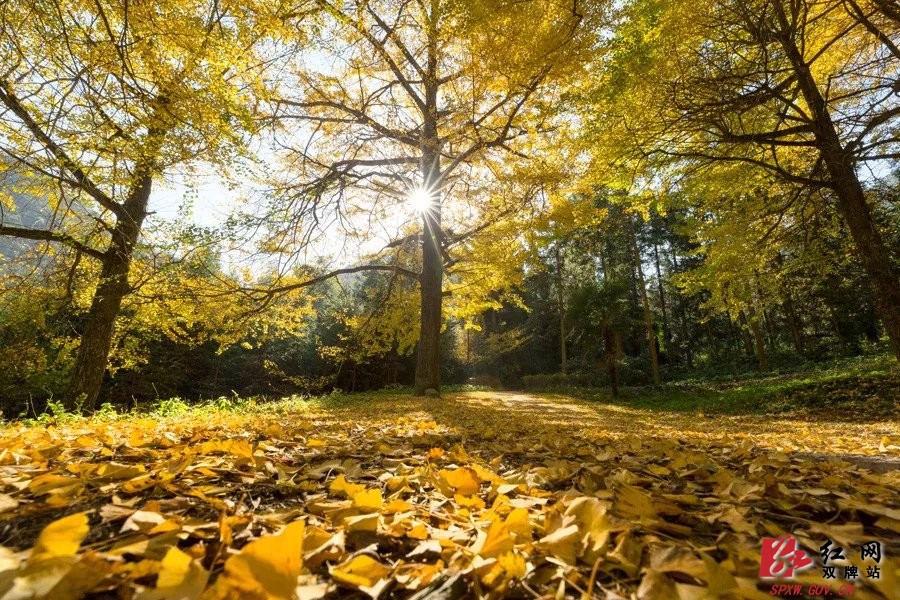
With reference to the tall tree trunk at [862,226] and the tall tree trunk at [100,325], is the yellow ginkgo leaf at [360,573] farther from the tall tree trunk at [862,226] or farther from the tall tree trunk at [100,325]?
the tall tree trunk at [862,226]

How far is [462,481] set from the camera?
3.90 ft

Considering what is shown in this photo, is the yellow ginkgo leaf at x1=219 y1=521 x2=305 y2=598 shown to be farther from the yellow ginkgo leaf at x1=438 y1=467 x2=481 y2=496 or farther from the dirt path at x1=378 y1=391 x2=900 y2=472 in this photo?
the dirt path at x1=378 y1=391 x2=900 y2=472

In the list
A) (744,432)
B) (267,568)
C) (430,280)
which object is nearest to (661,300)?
(430,280)

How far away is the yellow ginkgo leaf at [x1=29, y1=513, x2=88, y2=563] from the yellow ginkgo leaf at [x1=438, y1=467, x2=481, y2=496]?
82 centimetres

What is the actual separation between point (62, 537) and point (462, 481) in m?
0.86

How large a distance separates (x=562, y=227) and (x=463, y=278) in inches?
131

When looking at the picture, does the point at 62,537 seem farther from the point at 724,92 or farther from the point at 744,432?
the point at 744,432

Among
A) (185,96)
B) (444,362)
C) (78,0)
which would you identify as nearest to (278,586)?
(185,96)

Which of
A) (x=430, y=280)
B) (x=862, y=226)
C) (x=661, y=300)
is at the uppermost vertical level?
(x=661, y=300)

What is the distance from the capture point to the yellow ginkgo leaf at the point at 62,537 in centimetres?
57

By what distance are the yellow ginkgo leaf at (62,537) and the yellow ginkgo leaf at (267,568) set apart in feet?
0.81

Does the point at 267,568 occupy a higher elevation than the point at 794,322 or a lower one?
lower

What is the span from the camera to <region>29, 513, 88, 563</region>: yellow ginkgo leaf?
0.57m

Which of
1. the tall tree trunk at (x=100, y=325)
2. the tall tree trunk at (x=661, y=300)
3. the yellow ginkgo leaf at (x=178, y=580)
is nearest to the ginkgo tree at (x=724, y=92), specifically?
the yellow ginkgo leaf at (x=178, y=580)
